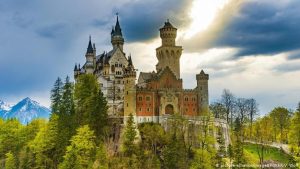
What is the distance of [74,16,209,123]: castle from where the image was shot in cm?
7450

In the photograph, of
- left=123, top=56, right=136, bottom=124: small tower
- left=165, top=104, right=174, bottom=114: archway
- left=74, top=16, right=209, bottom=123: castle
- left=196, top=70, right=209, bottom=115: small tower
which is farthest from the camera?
left=196, top=70, right=209, bottom=115: small tower

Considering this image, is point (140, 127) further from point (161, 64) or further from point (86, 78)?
point (161, 64)

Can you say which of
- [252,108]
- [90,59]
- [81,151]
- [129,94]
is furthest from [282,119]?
[81,151]

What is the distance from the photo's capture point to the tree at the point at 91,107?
66.4 meters

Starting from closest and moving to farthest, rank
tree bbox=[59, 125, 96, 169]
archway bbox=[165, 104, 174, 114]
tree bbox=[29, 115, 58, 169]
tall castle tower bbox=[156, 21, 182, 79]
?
1. tree bbox=[59, 125, 96, 169]
2. tree bbox=[29, 115, 58, 169]
3. archway bbox=[165, 104, 174, 114]
4. tall castle tower bbox=[156, 21, 182, 79]

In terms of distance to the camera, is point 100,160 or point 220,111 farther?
point 220,111

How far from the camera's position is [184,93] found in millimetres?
80062

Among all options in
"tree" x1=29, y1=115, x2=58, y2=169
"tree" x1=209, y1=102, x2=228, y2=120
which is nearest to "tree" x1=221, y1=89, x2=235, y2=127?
"tree" x1=209, y1=102, x2=228, y2=120

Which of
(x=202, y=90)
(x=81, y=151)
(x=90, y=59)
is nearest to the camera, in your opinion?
(x=81, y=151)

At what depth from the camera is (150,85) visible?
3095 inches

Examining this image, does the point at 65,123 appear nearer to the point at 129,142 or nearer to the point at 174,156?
the point at 129,142

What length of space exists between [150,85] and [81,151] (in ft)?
75.1

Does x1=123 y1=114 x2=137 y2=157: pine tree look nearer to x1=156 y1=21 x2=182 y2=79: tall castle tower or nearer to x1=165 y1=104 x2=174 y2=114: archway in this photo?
x1=165 y1=104 x2=174 y2=114: archway

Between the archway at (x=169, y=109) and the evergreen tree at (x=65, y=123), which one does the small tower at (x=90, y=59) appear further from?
the archway at (x=169, y=109)
